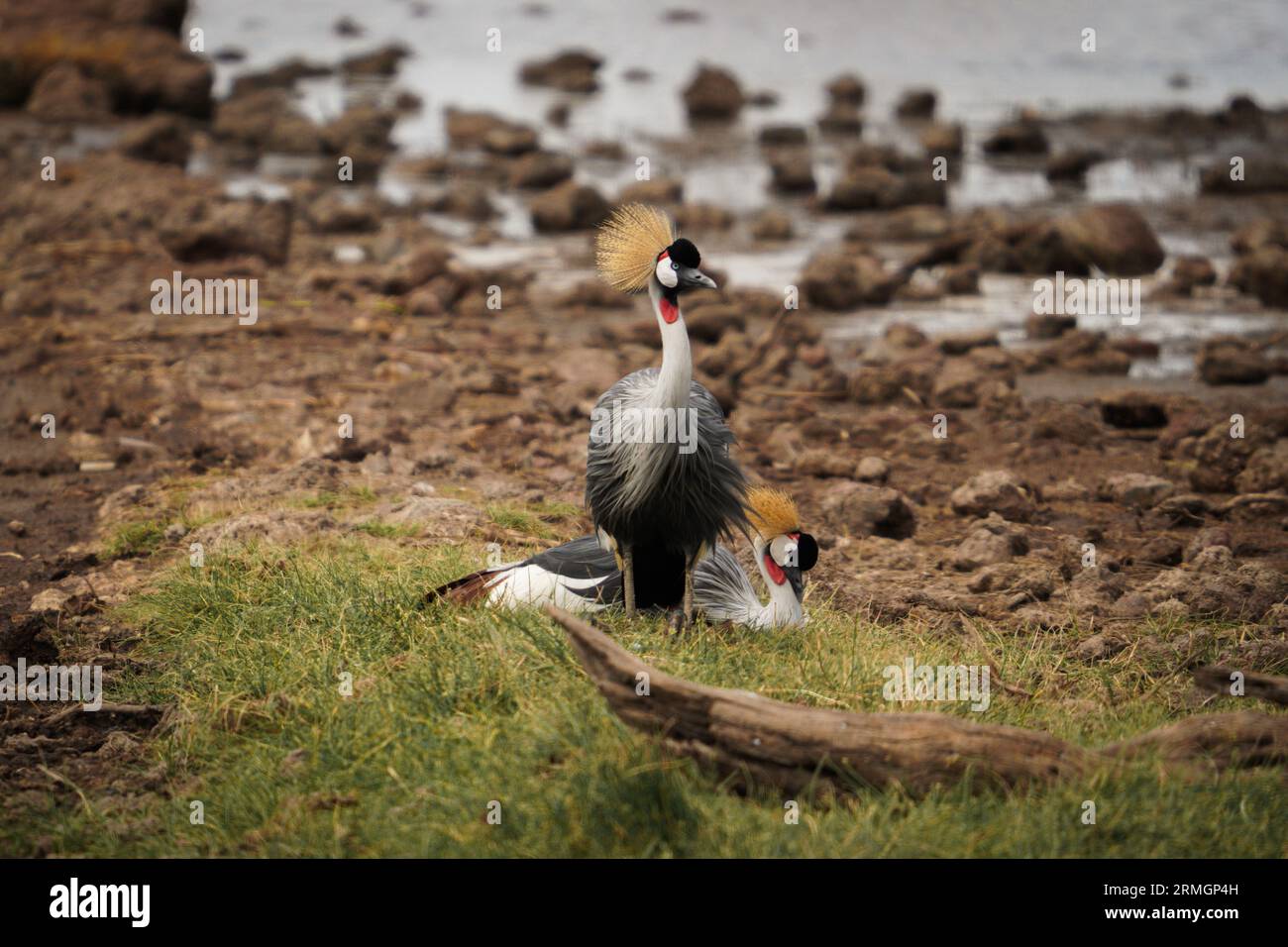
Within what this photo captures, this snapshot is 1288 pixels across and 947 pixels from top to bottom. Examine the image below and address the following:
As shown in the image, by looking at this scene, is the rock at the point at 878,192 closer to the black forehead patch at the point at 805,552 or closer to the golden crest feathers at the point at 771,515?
the golden crest feathers at the point at 771,515

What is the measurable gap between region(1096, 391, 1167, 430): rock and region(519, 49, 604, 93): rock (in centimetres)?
2005

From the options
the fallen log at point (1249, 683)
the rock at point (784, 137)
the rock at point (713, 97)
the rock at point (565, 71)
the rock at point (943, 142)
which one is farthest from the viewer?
the rock at point (565, 71)

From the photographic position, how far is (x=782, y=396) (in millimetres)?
10852

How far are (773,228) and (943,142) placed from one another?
5.72 m

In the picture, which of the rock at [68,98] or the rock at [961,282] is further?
the rock at [68,98]

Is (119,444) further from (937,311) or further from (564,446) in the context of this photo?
(937,311)

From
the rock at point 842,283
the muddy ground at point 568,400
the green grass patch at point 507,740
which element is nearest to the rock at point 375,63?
the muddy ground at point 568,400

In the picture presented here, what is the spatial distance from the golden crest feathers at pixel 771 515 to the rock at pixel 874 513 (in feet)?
5.89

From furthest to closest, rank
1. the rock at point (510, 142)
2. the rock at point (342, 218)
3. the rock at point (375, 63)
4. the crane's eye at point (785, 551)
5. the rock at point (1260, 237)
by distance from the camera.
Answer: the rock at point (375, 63) < the rock at point (510, 142) < the rock at point (342, 218) < the rock at point (1260, 237) < the crane's eye at point (785, 551)

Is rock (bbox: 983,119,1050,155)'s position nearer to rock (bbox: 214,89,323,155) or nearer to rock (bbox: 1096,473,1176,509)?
rock (bbox: 214,89,323,155)

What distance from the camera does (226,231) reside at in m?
13.9

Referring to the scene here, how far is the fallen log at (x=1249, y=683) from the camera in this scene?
17.5ft
